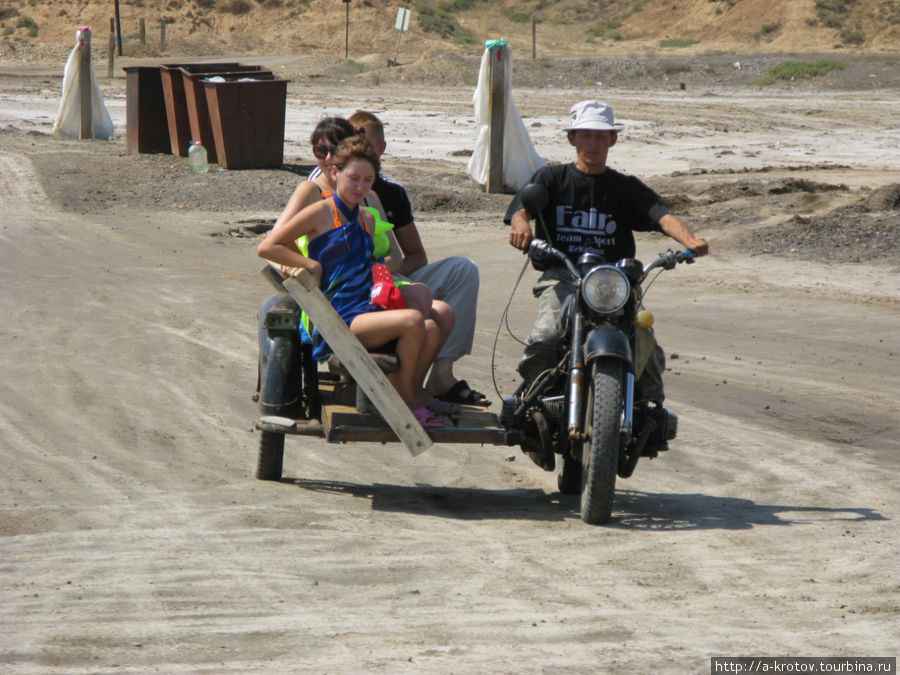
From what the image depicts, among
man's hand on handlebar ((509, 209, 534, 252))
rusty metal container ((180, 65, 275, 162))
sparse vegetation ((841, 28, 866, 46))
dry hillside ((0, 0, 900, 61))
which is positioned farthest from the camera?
dry hillside ((0, 0, 900, 61))

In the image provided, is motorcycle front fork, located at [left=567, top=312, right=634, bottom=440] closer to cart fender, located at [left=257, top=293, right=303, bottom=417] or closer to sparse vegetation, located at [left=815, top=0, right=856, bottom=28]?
cart fender, located at [left=257, top=293, right=303, bottom=417]

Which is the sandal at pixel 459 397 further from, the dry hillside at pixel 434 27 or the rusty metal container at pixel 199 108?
the dry hillside at pixel 434 27

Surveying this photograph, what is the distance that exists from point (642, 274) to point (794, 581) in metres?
A: 1.57

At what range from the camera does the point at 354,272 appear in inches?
233

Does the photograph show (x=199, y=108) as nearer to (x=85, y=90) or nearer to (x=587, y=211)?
(x=85, y=90)

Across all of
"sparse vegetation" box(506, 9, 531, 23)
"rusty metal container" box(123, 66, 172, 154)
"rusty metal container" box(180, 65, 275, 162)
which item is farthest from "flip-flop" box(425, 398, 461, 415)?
"sparse vegetation" box(506, 9, 531, 23)

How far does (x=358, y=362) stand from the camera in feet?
18.5

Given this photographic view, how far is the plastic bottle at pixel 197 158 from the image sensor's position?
1890 centimetres

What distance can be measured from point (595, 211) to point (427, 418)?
133 centimetres

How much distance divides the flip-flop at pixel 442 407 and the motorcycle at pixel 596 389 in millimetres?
238

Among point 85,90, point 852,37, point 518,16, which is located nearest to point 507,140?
point 85,90

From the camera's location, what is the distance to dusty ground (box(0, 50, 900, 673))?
4047mm

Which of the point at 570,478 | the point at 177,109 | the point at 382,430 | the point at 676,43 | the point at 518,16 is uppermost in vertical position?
the point at 518,16

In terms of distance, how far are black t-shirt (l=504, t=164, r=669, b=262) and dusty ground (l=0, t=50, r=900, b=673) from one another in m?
1.29
